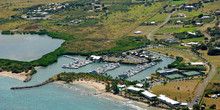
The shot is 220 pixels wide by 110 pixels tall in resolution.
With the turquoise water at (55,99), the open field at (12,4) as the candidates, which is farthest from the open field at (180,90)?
the open field at (12,4)

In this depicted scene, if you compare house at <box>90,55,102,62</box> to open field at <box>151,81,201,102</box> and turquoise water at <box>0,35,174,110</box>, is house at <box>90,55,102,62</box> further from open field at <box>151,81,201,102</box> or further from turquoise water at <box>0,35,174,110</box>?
open field at <box>151,81,201,102</box>

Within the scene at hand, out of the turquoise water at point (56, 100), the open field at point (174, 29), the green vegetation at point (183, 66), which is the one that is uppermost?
the open field at point (174, 29)

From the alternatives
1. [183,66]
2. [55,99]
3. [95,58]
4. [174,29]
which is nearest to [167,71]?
[183,66]

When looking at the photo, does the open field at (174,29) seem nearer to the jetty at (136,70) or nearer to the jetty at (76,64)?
the jetty at (136,70)

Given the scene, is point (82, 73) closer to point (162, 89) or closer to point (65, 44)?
point (162, 89)

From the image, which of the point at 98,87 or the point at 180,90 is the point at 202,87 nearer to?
the point at 180,90

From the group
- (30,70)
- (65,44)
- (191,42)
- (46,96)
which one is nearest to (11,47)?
(65,44)

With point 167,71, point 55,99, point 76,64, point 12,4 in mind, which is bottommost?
point 55,99

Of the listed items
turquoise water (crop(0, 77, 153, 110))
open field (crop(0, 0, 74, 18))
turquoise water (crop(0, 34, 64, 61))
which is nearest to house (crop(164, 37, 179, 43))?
turquoise water (crop(0, 34, 64, 61))
